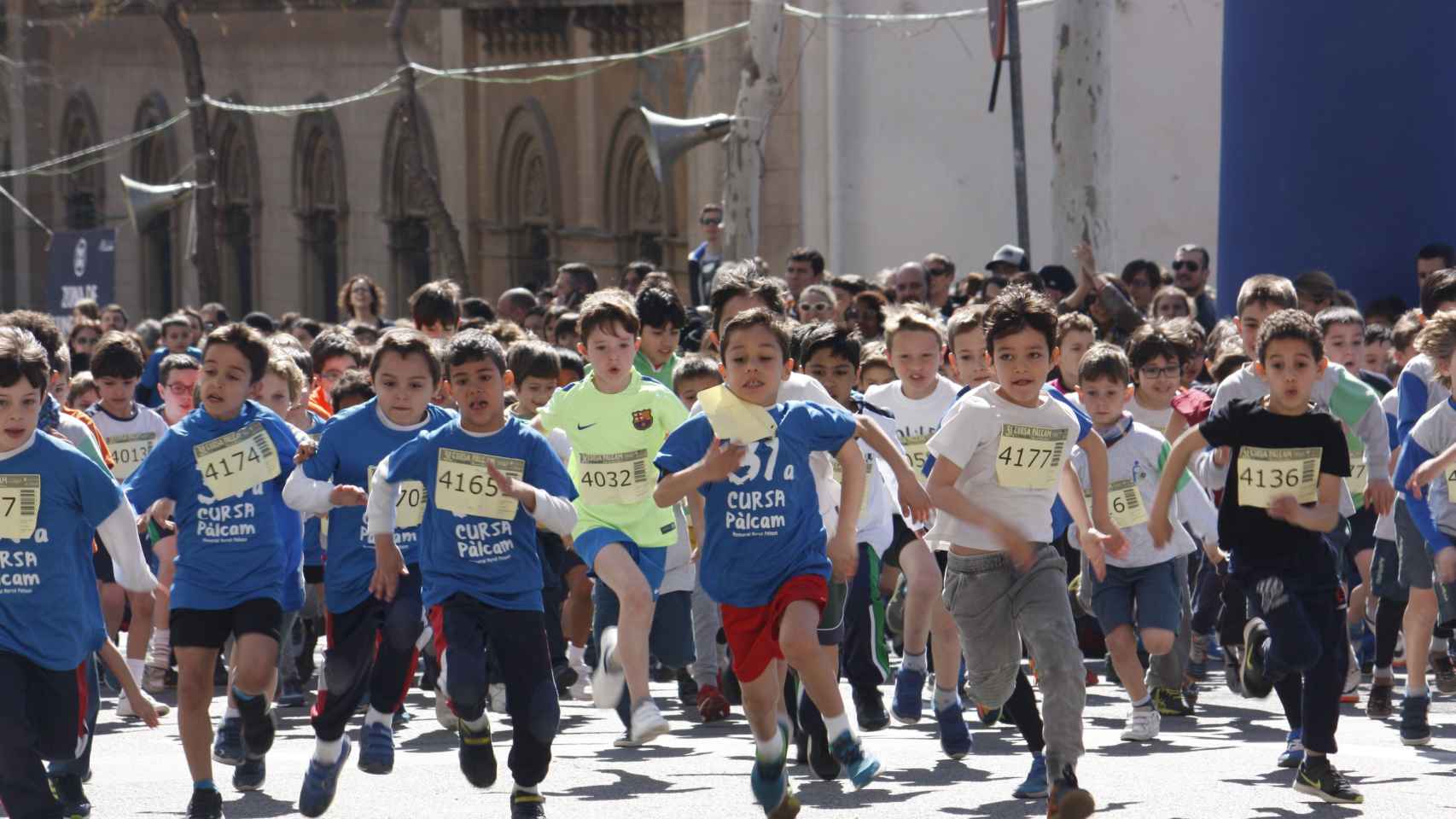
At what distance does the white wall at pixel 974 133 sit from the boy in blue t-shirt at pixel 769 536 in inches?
692

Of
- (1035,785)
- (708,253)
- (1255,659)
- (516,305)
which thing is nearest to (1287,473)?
(1255,659)

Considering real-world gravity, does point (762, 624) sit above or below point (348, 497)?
below

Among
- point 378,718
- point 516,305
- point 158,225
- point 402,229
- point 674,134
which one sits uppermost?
point 674,134

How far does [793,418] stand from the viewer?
8125 millimetres

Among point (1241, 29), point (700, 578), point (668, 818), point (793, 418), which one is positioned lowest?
point (668, 818)

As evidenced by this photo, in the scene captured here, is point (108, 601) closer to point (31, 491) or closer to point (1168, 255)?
point (31, 491)

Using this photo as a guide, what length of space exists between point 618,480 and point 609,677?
755 millimetres

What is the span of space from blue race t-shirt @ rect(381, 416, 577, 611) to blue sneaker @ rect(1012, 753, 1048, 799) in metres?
1.68

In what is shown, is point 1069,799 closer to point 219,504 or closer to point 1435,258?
point 219,504

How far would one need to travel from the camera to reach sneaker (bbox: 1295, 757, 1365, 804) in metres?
8.24

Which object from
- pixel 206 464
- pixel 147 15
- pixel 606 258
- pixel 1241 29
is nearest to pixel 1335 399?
pixel 206 464

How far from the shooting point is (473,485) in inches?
318

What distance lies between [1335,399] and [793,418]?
2.86m

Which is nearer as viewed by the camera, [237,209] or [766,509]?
[766,509]
